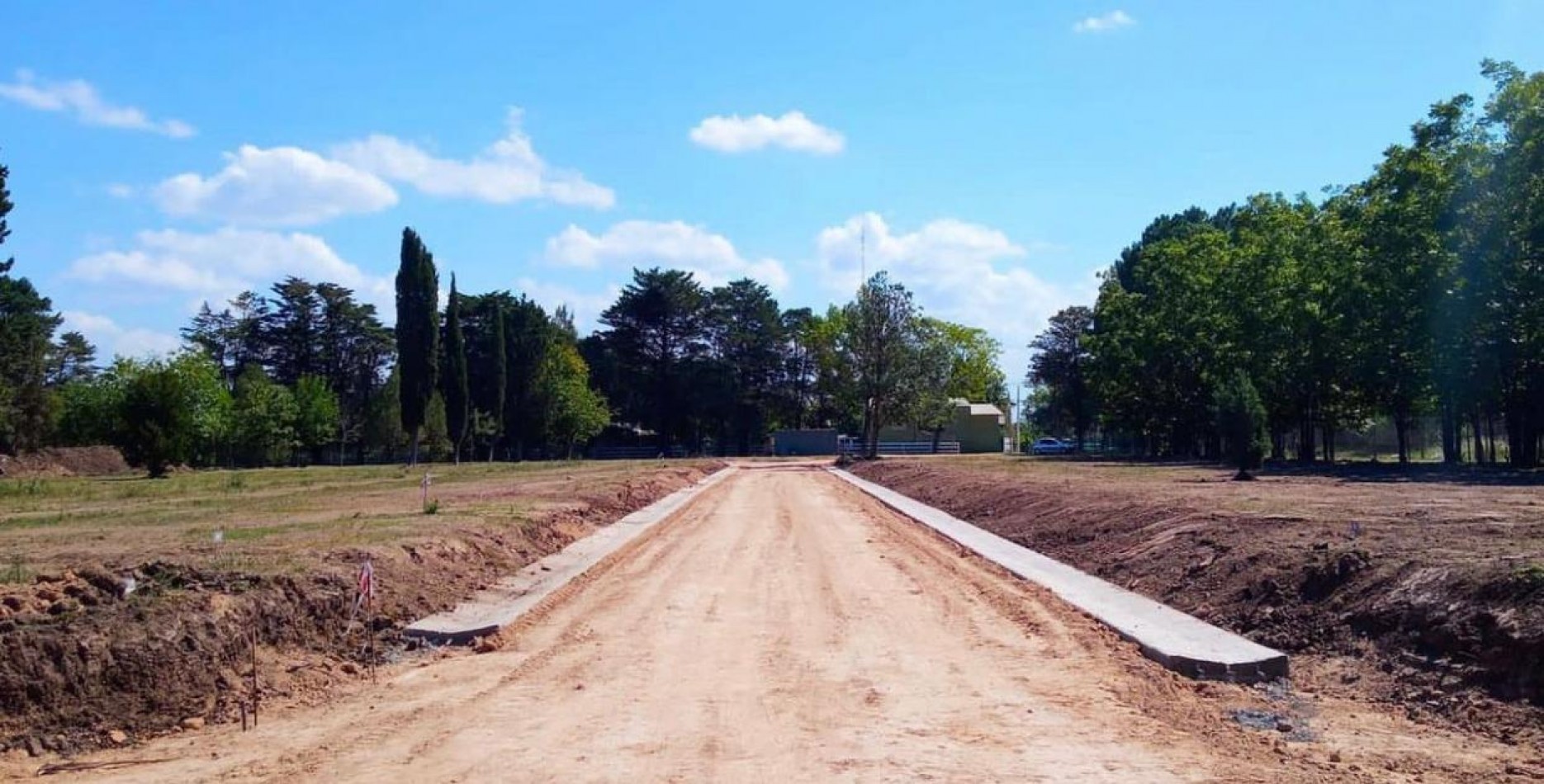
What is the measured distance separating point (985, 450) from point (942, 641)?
282ft

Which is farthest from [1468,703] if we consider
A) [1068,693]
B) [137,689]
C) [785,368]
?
[785,368]

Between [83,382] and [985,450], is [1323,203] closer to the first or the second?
[985,450]

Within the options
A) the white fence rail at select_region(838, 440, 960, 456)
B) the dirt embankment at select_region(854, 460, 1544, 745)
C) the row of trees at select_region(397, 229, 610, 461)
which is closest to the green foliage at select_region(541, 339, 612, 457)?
the row of trees at select_region(397, 229, 610, 461)

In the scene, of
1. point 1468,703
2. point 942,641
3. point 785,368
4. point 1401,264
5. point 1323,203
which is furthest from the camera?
point 785,368

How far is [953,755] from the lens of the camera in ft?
23.8

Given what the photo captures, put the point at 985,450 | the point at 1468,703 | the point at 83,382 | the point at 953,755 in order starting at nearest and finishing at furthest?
the point at 953,755 → the point at 1468,703 → the point at 83,382 → the point at 985,450

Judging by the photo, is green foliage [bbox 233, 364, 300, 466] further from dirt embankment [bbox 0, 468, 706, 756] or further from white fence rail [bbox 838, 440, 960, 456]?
dirt embankment [bbox 0, 468, 706, 756]

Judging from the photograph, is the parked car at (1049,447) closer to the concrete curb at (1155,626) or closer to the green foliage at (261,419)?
the green foliage at (261,419)

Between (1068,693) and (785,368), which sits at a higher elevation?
(785,368)

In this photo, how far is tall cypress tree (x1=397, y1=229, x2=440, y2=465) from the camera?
65938mm

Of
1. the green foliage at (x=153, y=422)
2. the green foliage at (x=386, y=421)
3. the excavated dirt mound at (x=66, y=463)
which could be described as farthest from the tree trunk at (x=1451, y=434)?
the excavated dirt mound at (x=66, y=463)

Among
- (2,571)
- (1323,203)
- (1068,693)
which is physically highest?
(1323,203)

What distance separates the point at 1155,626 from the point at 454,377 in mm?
66001

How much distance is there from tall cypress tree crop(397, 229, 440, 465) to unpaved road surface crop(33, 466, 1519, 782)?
54.5 m
